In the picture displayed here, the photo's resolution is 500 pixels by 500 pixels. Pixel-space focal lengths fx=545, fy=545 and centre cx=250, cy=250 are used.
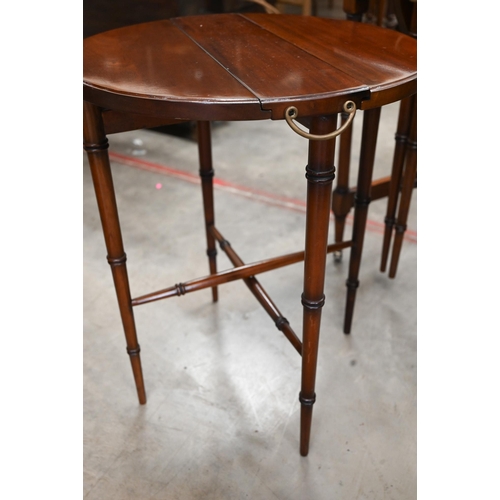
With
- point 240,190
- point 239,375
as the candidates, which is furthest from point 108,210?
point 240,190

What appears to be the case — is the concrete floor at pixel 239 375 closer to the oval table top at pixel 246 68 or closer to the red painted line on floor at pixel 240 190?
the red painted line on floor at pixel 240 190

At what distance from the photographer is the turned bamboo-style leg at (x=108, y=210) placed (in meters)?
0.98

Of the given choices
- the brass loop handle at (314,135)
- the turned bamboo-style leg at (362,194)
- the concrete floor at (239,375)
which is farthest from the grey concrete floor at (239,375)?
the brass loop handle at (314,135)

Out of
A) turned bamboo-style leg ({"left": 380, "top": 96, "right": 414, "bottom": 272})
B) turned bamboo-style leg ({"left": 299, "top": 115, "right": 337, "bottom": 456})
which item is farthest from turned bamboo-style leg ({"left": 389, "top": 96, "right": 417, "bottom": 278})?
turned bamboo-style leg ({"left": 299, "top": 115, "right": 337, "bottom": 456})

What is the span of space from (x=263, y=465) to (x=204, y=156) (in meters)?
0.77

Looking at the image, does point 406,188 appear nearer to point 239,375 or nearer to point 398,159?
point 398,159

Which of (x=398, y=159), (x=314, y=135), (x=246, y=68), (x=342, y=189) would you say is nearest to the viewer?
(x=314, y=135)

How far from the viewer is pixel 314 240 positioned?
915 mm

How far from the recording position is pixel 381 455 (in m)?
1.16

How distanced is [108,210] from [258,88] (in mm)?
418

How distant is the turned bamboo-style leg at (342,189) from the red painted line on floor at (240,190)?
26 centimetres
